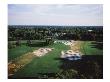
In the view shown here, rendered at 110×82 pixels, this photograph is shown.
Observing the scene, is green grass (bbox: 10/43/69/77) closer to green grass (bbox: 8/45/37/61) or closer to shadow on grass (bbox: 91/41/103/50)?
green grass (bbox: 8/45/37/61)

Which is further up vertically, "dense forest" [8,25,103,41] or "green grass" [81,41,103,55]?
"dense forest" [8,25,103,41]

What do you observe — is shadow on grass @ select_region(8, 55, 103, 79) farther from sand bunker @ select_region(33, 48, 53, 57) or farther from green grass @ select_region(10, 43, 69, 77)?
sand bunker @ select_region(33, 48, 53, 57)

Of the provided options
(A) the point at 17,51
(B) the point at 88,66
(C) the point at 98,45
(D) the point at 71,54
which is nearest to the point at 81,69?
(B) the point at 88,66

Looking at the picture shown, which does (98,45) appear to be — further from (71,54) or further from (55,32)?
(55,32)

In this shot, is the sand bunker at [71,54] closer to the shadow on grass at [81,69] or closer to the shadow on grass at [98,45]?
the shadow on grass at [81,69]

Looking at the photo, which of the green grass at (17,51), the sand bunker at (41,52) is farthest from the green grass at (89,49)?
the green grass at (17,51)

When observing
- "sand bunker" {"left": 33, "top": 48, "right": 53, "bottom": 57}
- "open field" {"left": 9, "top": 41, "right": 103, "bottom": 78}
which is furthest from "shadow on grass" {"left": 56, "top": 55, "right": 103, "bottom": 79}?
"sand bunker" {"left": 33, "top": 48, "right": 53, "bottom": 57}

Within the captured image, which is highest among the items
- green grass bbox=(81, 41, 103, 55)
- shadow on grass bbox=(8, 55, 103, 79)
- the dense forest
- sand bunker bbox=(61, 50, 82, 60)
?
the dense forest
